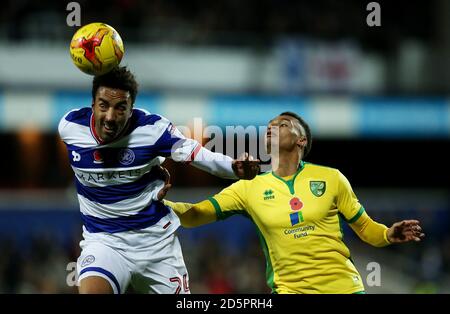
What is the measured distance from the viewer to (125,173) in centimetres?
619

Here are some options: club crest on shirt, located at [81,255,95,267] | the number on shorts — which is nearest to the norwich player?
the number on shorts

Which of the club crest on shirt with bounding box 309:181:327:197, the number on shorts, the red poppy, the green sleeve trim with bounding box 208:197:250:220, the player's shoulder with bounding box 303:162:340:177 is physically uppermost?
the player's shoulder with bounding box 303:162:340:177

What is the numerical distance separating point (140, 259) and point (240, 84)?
1132cm

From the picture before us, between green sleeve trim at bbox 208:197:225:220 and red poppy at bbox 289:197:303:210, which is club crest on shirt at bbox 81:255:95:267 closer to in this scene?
green sleeve trim at bbox 208:197:225:220

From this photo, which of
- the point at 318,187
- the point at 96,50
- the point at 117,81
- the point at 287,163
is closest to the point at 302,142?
the point at 287,163

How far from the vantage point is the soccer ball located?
6.13 m

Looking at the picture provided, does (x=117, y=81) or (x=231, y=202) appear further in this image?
(x=231, y=202)

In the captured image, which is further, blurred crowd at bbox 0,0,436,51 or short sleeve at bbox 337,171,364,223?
blurred crowd at bbox 0,0,436,51

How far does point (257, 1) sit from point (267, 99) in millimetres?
2541

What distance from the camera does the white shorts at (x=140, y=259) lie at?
19.7 ft

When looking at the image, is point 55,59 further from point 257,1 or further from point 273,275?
point 273,275

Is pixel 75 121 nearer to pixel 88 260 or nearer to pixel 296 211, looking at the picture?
pixel 88 260

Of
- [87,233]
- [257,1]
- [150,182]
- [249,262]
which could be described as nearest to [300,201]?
[150,182]
